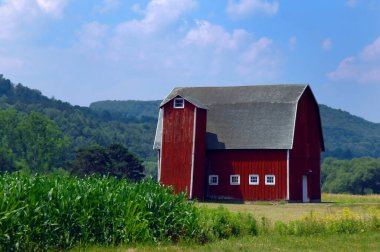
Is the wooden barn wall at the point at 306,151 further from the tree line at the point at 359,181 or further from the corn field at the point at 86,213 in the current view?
the tree line at the point at 359,181

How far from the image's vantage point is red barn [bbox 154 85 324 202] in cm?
4275

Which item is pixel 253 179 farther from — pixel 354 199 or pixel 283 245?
pixel 283 245

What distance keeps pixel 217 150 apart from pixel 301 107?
6.66m

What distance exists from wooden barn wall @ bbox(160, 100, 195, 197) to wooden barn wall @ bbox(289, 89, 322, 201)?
23.1ft

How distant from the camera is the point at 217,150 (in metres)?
44.6

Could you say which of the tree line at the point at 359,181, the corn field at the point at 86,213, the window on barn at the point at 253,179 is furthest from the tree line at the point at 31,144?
the corn field at the point at 86,213

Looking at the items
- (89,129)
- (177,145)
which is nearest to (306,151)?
(177,145)

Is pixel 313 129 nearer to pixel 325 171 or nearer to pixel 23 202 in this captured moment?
pixel 23 202

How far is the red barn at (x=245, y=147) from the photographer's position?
42.8 meters

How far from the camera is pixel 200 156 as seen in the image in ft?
143

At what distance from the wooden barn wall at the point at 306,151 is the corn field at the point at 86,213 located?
81.5ft

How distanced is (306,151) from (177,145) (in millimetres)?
9311

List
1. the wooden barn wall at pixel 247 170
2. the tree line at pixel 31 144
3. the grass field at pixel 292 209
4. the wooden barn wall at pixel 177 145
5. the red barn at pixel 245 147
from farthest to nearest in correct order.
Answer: the tree line at pixel 31 144, the wooden barn wall at pixel 177 145, the red barn at pixel 245 147, the wooden barn wall at pixel 247 170, the grass field at pixel 292 209

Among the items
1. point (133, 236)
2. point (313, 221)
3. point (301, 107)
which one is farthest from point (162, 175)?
point (133, 236)
